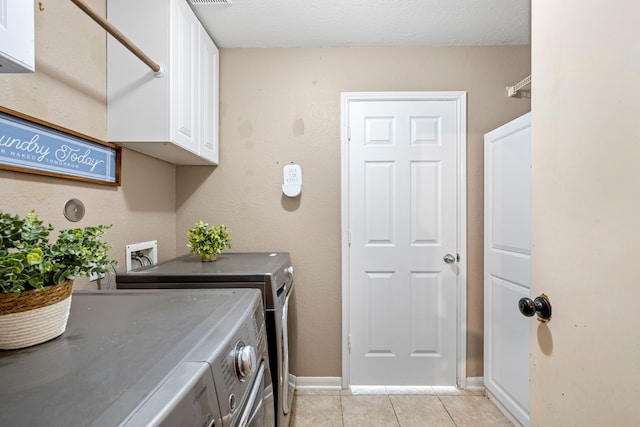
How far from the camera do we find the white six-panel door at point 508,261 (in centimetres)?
162

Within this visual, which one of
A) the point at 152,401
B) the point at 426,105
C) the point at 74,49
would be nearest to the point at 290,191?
the point at 426,105

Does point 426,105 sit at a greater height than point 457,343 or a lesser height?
greater

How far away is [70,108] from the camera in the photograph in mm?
1205

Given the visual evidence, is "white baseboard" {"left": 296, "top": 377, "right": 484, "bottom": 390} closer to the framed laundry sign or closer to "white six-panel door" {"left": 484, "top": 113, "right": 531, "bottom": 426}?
"white six-panel door" {"left": 484, "top": 113, "right": 531, "bottom": 426}

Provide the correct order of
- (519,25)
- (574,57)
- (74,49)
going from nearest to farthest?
(574,57)
(74,49)
(519,25)

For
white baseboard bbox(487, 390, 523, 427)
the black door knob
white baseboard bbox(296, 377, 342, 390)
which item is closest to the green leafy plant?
the black door knob

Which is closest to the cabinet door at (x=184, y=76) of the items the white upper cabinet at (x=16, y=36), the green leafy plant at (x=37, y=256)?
the white upper cabinet at (x=16, y=36)

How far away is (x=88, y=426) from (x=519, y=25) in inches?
104

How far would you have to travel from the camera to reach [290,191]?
2076 millimetres

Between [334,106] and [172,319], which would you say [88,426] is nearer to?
[172,319]

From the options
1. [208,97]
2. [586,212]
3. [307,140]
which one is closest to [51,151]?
[208,97]

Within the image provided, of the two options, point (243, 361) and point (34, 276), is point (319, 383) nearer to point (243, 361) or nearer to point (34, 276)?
point (243, 361)

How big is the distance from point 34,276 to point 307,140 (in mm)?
1735

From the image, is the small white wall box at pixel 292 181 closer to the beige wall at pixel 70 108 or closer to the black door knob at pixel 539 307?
the beige wall at pixel 70 108
